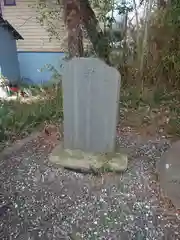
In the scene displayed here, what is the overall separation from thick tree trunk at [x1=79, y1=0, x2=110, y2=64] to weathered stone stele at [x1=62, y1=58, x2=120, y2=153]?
2699 millimetres

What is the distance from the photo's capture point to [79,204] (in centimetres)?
229

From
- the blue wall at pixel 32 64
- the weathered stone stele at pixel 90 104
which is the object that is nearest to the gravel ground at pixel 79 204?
the weathered stone stele at pixel 90 104

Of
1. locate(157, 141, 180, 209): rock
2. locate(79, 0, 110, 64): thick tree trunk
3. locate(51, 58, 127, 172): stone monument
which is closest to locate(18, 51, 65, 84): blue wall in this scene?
locate(79, 0, 110, 64): thick tree trunk

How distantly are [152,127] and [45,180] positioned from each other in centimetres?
171

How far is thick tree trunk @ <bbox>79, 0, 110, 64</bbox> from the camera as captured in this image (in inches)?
209

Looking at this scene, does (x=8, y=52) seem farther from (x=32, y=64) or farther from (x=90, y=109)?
(x=90, y=109)

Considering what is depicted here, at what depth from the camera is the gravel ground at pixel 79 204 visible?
2014mm

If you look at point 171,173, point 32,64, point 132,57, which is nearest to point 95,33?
point 132,57

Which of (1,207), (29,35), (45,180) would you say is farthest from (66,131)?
(29,35)

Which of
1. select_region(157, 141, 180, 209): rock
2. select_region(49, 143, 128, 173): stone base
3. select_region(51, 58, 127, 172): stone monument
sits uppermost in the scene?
select_region(51, 58, 127, 172): stone monument

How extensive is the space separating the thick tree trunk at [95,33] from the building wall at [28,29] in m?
4.64

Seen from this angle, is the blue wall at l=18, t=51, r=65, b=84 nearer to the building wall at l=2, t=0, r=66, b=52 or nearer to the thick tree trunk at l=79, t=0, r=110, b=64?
the building wall at l=2, t=0, r=66, b=52

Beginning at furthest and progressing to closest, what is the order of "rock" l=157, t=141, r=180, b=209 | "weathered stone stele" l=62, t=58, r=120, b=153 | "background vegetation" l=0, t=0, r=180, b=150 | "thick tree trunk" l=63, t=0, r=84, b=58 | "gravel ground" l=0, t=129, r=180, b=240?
1. "thick tree trunk" l=63, t=0, r=84, b=58
2. "background vegetation" l=0, t=0, r=180, b=150
3. "weathered stone stele" l=62, t=58, r=120, b=153
4. "rock" l=157, t=141, r=180, b=209
5. "gravel ground" l=0, t=129, r=180, b=240

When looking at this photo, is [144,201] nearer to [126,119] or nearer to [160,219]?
[160,219]
